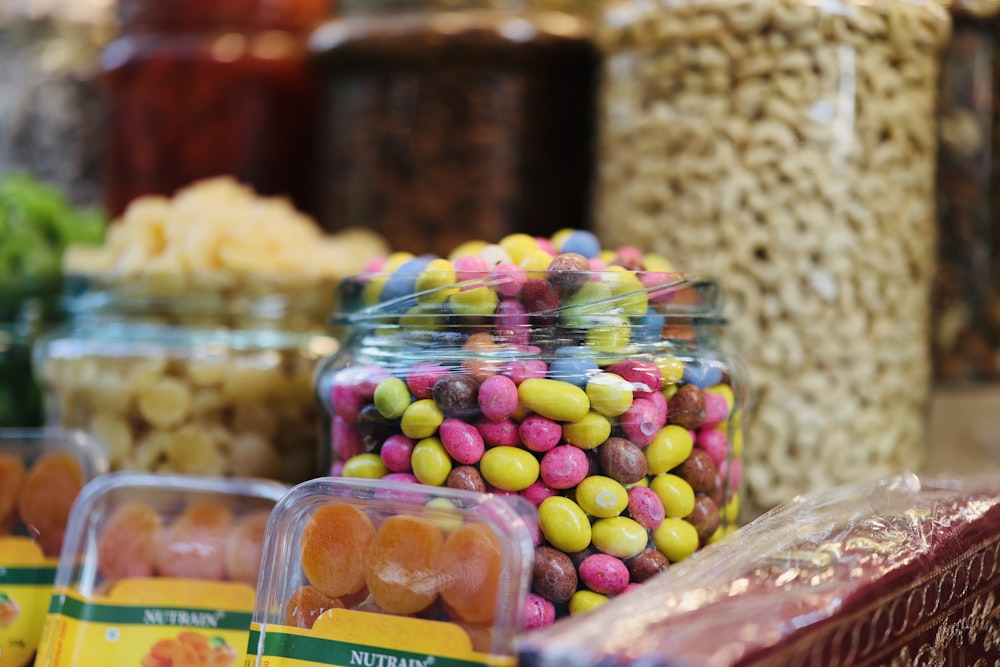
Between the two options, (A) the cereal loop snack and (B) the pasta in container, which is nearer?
(A) the cereal loop snack

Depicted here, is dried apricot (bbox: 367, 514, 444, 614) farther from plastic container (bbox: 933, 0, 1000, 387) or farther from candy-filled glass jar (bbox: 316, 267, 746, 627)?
plastic container (bbox: 933, 0, 1000, 387)

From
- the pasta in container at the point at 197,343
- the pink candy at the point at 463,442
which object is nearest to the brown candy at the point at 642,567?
the pink candy at the point at 463,442

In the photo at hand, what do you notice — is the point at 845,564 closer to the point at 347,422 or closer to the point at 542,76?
the point at 347,422

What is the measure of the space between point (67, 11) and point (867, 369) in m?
1.06

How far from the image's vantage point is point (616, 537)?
1.78 ft

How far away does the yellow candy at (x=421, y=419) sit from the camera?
0.56 metres

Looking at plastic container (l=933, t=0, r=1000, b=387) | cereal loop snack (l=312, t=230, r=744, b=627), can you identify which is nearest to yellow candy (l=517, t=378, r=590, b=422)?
cereal loop snack (l=312, t=230, r=744, b=627)

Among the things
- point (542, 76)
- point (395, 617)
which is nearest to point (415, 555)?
point (395, 617)

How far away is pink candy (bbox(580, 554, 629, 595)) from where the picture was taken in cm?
54

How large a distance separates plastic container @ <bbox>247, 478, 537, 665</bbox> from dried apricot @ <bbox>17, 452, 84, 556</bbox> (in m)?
0.24

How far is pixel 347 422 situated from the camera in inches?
24.8

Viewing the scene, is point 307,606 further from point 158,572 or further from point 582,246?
point 582,246

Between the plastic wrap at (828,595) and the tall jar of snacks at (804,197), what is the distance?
0.13 meters

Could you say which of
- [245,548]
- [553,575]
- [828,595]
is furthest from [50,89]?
[828,595]
